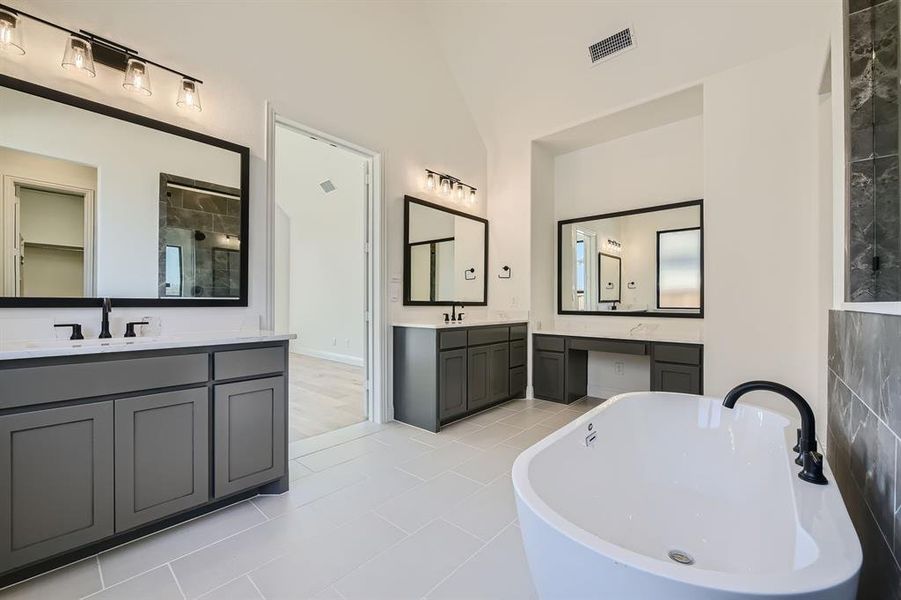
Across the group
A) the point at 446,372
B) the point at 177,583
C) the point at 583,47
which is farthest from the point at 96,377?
the point at 583,47

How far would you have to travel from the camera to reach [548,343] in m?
4.32

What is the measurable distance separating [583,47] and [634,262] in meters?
2.16

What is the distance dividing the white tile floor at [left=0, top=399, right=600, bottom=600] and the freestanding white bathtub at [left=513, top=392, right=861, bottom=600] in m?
0.52

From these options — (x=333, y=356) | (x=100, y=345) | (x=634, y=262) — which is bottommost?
(x=333, y=356)

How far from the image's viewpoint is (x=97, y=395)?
5.40 ft

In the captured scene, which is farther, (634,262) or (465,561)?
(634,262)

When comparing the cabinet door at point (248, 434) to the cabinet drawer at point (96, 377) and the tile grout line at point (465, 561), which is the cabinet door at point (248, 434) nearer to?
the cabinet drawer at point (96, 377)

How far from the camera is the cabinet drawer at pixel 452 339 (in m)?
3.38

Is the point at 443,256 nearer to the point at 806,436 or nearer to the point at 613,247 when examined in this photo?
the point at 613,247

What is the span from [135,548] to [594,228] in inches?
179

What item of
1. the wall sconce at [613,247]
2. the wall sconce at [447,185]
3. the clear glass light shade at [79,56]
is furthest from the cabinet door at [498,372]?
the clear glass light shade at [79,56]

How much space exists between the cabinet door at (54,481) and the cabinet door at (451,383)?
2199mm

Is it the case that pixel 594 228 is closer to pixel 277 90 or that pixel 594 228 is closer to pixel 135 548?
pixel 277 90

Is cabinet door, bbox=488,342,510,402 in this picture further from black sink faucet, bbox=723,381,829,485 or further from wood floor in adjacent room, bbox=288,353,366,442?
black sink faucet, bbox=723,381,829,485
